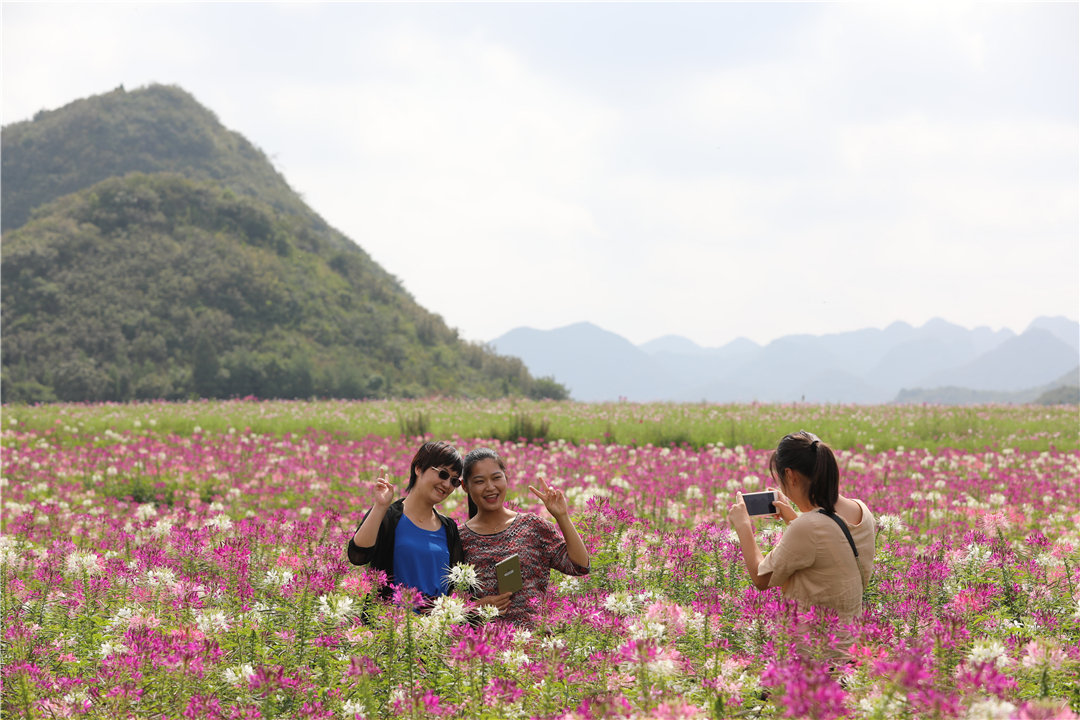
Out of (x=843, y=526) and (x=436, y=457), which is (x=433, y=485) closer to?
(x=436, y=457)

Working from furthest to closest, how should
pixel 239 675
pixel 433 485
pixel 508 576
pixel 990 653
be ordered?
1. pixel 433 485
2. pixel 508 576
3. pixel 239 675
4. pixel 990 653

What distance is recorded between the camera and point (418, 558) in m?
4.24

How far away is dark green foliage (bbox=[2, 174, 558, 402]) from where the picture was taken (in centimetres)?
4359

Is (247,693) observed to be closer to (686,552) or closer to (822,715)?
(822,715)

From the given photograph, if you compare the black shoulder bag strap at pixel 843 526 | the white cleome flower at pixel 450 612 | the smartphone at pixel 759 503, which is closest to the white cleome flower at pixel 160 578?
the white cleome flower at pixel 450 612

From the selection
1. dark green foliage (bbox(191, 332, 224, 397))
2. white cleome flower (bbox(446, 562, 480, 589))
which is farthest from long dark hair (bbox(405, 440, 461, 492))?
dark green foliage (bbox(191, 332, 224, 397))

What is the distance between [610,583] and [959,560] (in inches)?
84.8

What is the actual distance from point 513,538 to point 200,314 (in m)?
51.2

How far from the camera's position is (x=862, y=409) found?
1922cm

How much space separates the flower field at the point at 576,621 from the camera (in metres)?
2.35

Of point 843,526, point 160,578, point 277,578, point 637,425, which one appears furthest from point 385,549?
point 637,425

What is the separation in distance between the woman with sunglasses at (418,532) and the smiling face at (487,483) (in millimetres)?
129

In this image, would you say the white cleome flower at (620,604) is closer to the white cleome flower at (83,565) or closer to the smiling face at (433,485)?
the smiling face at (433,485)

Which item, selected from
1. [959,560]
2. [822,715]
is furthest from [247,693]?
[959,560]
